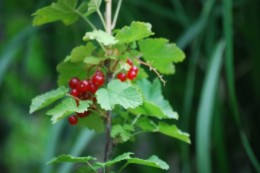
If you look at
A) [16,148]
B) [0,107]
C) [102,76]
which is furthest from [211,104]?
[16,148]

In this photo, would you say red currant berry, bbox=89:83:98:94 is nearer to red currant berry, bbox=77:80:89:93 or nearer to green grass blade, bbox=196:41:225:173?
red currant berry, bbox=77:80:89:93

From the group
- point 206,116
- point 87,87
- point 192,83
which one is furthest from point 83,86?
point 192,83

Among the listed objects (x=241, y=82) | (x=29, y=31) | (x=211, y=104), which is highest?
(x=241, y=82)

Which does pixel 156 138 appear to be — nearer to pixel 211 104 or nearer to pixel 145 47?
pixel 211 104

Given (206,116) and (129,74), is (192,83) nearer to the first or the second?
(206,116)

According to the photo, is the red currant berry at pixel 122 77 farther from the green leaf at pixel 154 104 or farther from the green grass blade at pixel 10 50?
the green grass blade at pixel 10 50

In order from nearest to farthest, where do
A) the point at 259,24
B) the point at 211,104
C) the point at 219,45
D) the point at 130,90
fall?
the point at 130,90, the point at 211,104, the point at 219,45, the point at 259,24

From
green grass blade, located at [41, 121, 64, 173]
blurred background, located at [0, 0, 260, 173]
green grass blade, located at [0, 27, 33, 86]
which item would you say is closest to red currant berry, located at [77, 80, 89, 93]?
blurred background, located at [0, 0, 260, 173]
